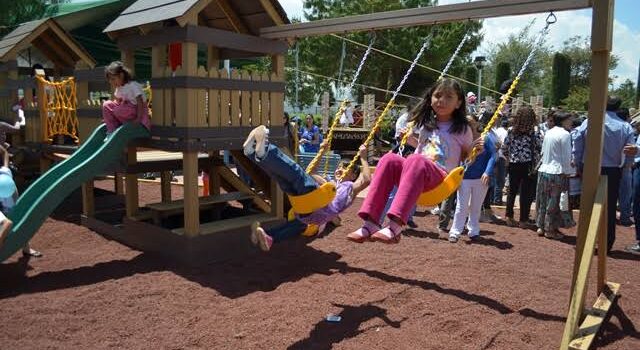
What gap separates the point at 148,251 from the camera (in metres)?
6.16

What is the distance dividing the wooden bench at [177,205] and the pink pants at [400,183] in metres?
3.37

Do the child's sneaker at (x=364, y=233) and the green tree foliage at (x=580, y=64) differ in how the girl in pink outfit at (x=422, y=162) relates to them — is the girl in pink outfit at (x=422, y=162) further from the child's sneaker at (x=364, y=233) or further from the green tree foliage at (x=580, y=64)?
the green tree foliage at (x=580, y=64)

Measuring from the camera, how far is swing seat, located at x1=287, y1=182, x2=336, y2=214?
162 inches

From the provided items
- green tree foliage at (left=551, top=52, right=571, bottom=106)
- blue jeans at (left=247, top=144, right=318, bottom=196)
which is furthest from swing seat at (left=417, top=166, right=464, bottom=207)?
green tree foliage at (left=551, top=52, right=571, bottom=106)

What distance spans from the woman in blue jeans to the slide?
222cm

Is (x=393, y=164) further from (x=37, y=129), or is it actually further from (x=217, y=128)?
(x=37, y=129)

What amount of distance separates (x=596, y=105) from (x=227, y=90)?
3.63m

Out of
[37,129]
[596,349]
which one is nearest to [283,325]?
[596,349]

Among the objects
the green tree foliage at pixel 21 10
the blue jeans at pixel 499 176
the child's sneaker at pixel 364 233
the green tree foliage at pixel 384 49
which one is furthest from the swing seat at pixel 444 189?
the green tree foliage at pixel 384 49

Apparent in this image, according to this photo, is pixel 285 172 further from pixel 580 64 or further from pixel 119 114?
pixel 580 64

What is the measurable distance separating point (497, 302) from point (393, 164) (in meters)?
1.69

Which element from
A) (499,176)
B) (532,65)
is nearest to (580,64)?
(532,65)

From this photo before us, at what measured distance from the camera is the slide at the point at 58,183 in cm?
498

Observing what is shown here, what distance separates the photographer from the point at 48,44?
8.98 meters
